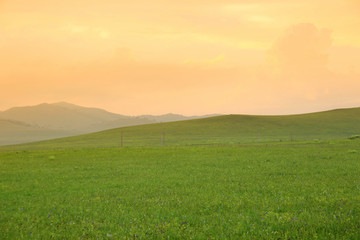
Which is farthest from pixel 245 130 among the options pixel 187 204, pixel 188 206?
pixel 188 206

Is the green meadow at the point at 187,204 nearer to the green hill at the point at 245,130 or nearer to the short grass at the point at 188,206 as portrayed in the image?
the short grass at the point at 188,206

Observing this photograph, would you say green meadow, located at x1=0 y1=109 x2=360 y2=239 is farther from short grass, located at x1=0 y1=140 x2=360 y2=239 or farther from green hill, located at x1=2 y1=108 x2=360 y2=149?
green hill, located at x1=2 y1=108 x2=360 y2=149

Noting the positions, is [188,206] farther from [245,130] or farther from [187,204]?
[245,130]

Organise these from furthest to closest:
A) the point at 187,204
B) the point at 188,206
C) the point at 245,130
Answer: the point at 245,130 → the point at 187,204 → the point at 188,206

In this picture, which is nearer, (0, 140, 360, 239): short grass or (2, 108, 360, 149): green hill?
(0, 140, 360, 239): short grass

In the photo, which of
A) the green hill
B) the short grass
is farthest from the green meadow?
the green hill

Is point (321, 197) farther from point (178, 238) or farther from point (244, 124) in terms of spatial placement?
point (244, 124)

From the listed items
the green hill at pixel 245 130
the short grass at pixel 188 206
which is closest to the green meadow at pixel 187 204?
the short grass at pixel 188 206

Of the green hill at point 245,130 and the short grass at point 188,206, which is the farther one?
the green hill at point 245,130

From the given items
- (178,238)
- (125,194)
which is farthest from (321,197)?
(125,194)

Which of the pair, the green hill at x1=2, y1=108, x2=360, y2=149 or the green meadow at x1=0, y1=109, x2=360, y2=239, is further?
the green hill at x1=2, y1=108, x2=360, y2=149

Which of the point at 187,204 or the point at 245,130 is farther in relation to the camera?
the point at 245,130

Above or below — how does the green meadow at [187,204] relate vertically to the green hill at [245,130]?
below

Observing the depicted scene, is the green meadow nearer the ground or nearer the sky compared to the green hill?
nearer the ground
